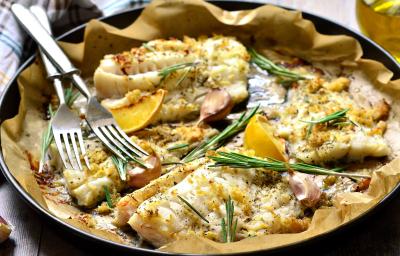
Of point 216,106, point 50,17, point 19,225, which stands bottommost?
point 19,225

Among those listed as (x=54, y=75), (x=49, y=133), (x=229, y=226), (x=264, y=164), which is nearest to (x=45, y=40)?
(x=54, y=75)

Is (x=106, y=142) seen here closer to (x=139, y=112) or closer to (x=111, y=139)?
(x=111, y=139)

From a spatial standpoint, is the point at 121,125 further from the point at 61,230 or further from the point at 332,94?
the point at 332,94

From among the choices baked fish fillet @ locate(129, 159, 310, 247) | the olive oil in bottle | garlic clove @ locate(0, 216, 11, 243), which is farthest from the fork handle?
the olive oil in bottle

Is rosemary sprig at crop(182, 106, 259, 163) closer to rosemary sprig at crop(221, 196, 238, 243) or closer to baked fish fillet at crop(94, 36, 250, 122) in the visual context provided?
baked fish fillet at crop(94, 36, 250, 122)

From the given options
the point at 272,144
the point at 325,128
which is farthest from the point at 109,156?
the point at 325,128
